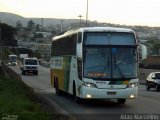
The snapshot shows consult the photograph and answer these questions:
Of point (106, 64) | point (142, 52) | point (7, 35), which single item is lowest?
point (7, 35)

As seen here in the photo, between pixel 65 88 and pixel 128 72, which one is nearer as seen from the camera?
pixel 128 72

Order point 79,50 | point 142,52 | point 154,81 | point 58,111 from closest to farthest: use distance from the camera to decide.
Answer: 1. point 58,111
2. point 79,50
3. point 142,52
4. point 154,81

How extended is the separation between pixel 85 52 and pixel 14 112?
24.4 feet

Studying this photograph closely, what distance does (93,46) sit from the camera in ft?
69.9

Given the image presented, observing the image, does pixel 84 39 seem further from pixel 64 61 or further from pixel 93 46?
pixel 64 61

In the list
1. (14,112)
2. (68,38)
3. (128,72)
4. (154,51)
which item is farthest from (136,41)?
(154,51)

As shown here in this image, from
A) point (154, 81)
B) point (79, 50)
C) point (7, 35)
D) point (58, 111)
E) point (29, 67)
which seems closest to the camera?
point (58, 111)

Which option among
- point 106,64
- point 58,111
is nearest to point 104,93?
point 106,64

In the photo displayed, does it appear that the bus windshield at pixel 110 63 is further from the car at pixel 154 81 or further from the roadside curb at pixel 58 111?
the car at pixel 154 81

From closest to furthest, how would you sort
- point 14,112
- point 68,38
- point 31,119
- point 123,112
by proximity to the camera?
point 31,119 < point 14,112 < point 123,112 < point 68,38

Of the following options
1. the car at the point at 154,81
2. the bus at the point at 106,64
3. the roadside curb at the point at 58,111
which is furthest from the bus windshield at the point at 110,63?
the car at the point at 154,81

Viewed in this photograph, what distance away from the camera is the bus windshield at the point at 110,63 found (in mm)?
20938

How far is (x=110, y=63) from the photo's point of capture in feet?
68.9

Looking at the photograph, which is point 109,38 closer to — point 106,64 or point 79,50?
point 106,64
